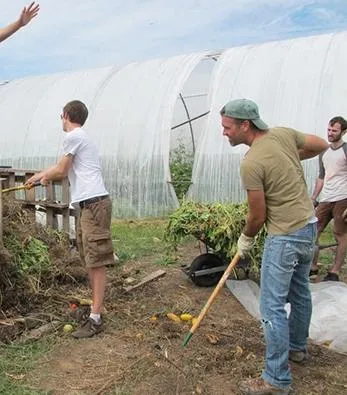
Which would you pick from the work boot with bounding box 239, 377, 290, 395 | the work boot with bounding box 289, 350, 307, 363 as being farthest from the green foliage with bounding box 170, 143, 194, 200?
the work boot with bounding box 239, 377, 290, 395

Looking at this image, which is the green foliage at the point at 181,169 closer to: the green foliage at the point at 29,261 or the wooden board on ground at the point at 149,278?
the wooden board on ground at the point at 149,278

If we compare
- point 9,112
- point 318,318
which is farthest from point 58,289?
point 9,112

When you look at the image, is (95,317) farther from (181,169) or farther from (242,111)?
(181,169)

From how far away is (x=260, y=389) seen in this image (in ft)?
10.3

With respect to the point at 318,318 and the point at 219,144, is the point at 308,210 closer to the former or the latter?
the point at 318,318

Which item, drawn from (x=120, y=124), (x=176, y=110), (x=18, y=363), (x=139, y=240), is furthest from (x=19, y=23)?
(x=176, y=110)

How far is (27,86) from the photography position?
→ 47.3 feet

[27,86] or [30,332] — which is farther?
[27,86]

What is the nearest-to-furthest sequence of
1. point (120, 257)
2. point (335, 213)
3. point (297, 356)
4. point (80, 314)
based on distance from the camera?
1. point (297, 356)
2. point (80, 314)
3. point (335, 213)
4. point (120, 257)

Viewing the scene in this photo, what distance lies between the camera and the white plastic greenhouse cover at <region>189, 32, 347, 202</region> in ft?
30.1

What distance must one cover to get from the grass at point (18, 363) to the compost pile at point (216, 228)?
1845mm

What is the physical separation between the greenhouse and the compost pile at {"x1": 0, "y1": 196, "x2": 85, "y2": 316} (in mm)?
4759

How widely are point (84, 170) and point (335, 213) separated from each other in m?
2.98

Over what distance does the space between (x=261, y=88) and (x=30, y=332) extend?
282 inches
